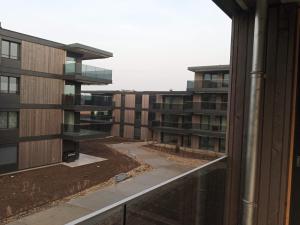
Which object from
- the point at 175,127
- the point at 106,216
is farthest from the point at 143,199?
the point at 175,127

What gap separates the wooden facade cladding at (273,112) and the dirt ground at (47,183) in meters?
8.10

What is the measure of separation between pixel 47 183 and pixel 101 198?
3092 millimetres

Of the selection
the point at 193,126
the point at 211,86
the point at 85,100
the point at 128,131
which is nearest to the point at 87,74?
the point at 85,100

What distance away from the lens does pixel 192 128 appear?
2162 centimetres

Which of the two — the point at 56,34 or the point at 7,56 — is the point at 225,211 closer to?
the point at 7,56

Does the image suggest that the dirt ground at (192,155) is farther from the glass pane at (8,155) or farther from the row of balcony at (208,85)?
the glass pane at (8,155)

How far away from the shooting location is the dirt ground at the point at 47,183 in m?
9.02

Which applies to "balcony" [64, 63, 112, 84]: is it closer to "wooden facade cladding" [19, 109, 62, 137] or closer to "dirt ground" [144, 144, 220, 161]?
"wooden facade cladding" [19, 109, 62, 137]

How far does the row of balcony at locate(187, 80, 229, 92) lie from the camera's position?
20.0 metres

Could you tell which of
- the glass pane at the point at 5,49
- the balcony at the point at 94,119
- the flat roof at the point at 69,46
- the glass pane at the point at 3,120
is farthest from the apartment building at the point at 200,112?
the glass pane at the point at 3,120

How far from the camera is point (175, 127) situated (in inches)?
914

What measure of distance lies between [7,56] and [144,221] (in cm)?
1374

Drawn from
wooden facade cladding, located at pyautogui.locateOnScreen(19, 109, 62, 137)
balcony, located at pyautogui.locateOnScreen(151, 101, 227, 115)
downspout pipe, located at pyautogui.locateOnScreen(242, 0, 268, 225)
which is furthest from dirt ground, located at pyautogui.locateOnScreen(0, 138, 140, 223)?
downspout pipe, located at pyautogui.locateOnScreen(242, 0, 268, 225)

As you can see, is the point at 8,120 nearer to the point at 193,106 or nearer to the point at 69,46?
the point at 69,46
